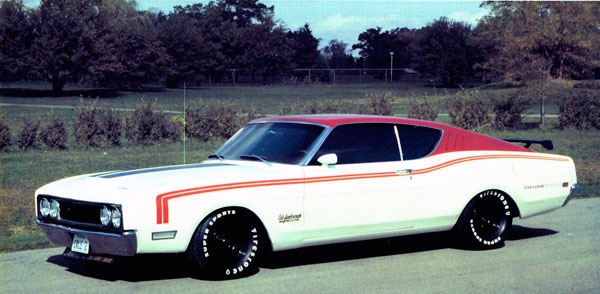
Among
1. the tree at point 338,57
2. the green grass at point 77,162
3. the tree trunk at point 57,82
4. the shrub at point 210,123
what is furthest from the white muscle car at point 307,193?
the tree at point 338,57

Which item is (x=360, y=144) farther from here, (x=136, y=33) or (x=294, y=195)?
(x=136, y=33)

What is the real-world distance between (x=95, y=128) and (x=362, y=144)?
15539mm

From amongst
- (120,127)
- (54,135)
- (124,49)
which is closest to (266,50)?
(124,49)

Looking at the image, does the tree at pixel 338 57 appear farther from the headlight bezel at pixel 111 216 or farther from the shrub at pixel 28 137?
the headlight bezel at pixel 111 216

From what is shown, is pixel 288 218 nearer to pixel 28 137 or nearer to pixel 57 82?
pixel 28 137

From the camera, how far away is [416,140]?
327 inches

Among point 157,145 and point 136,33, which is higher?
point 136,33

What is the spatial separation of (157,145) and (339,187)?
15524 millimetres

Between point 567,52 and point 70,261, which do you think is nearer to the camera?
Answer: point 70,261

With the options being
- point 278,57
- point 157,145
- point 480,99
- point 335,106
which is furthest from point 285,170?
point 278,57

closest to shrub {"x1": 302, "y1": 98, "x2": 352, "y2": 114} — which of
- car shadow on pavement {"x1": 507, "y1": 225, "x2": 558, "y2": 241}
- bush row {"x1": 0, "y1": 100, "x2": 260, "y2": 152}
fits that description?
bush row {"x1": 0, "y1": 100, "x2": 260, "y2": 152}

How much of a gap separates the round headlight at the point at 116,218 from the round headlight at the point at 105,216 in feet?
0.12

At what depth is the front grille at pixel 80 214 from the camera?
6.75 meters

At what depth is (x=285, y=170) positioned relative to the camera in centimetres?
742
